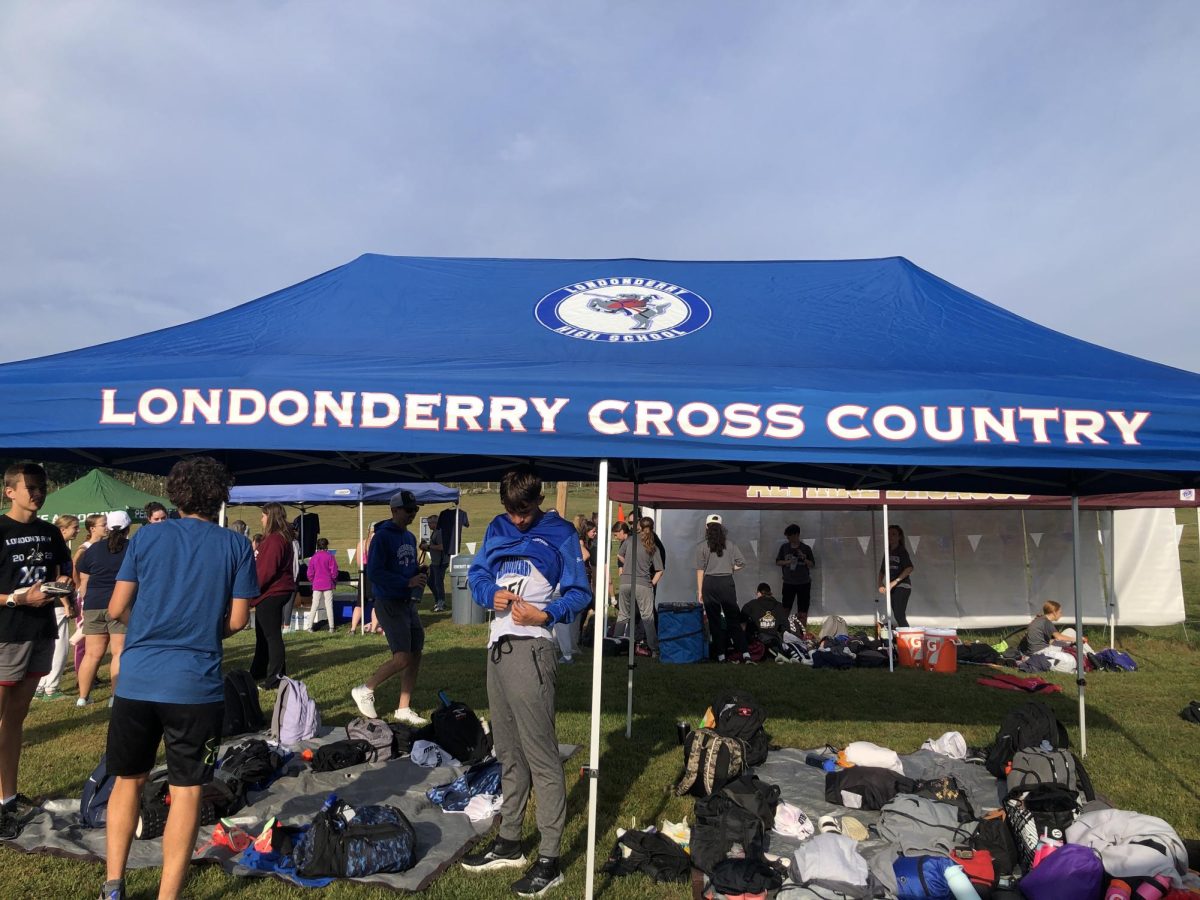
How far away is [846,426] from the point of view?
146 inches

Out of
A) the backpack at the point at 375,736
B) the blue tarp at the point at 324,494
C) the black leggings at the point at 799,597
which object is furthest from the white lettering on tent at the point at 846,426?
the blue tarp at the point at 324,494

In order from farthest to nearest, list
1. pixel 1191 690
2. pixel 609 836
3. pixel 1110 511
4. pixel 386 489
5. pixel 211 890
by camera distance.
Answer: pixel 386 489
pixel 1110 511
pixel 1191 690
pixel 609 836
pixel 211 890

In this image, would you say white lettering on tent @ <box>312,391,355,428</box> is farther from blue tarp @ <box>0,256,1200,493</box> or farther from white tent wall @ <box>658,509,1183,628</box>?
white tent wall @ <box>658,509,1183,628</box>

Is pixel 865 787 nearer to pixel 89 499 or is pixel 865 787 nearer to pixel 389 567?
pixel 389 567

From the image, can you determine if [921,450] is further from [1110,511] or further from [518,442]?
[1110,511]

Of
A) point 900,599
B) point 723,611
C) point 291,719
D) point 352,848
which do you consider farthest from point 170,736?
point 900,599

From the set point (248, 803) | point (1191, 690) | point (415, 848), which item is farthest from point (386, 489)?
point (1191, 690)

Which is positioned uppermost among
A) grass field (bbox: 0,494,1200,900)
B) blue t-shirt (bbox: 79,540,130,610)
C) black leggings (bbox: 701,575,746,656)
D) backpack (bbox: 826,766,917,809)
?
blue t-shirt (bbox: 79,540,130,610)

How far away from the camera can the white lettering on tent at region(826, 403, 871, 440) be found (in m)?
3.69

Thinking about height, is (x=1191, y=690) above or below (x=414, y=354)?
below

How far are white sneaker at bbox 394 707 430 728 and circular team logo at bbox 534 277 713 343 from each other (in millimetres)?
3639

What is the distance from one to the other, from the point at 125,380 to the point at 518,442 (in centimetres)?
197

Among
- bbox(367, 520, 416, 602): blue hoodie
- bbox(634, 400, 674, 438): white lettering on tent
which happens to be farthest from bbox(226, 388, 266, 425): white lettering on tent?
bbox(367, 520, 416, 602): blue hoodie

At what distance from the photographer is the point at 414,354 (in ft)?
13.5
